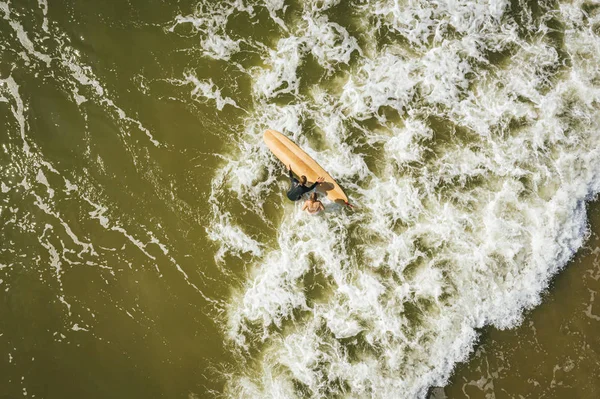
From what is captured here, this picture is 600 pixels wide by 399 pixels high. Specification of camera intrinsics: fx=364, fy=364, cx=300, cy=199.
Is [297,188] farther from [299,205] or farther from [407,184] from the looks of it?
[407,184]

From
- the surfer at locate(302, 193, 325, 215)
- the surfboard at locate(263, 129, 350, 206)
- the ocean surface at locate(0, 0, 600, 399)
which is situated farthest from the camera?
the surfboard at locate(263, 129, 350, 206)

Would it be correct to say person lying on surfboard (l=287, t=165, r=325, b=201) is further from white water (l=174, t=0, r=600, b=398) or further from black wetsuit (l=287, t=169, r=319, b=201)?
white water (l=174, t=0, r=600, b=398)

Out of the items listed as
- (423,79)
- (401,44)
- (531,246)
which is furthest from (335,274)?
(401,44)

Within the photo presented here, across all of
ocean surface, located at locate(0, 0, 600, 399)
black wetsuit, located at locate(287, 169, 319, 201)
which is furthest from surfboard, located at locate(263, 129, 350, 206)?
black wetsuit, located at locate(287, 169, 319, 201)

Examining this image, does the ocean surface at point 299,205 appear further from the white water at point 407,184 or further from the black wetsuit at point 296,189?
the black wetsuit at point 296,189

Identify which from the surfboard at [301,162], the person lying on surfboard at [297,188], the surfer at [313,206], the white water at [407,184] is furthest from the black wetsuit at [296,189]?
the white water at [407,184]

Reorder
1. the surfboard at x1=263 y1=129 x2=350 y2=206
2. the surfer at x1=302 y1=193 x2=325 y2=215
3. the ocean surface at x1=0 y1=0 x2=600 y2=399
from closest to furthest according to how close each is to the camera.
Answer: the ocean surface at x1=0 y1=0 x2=600 y2=399 → the surfer at x1=302 y1=193 x2=325 y2=215 → the surfboard at x1=263 y1=129 x2=350 y2=206
